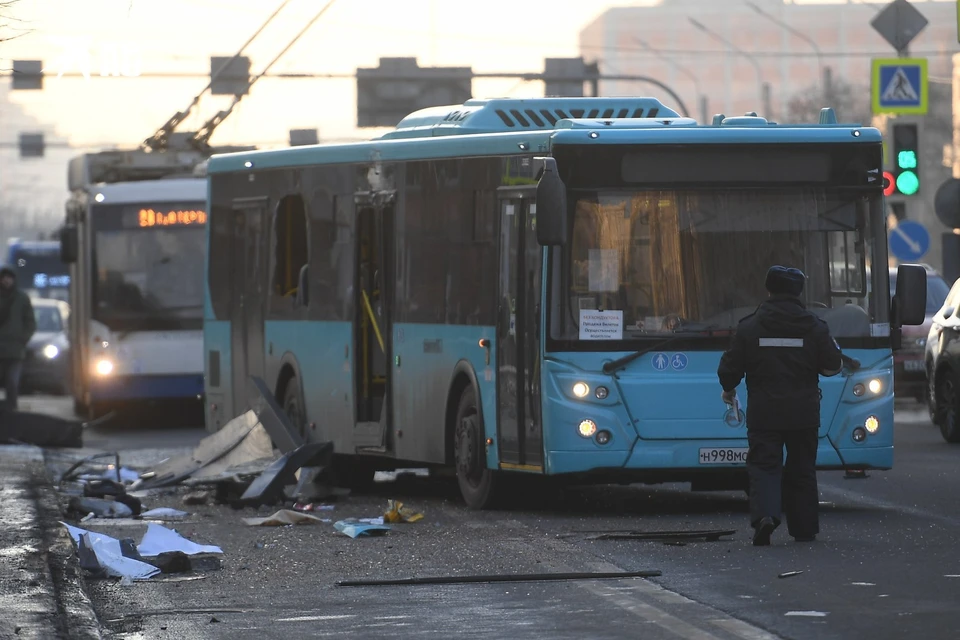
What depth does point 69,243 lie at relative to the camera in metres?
27.2

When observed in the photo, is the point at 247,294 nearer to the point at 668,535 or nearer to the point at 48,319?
the point at 668,535

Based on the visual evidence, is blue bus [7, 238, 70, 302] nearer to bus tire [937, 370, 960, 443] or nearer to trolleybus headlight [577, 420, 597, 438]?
bus tire [937, 370, 960, 443]

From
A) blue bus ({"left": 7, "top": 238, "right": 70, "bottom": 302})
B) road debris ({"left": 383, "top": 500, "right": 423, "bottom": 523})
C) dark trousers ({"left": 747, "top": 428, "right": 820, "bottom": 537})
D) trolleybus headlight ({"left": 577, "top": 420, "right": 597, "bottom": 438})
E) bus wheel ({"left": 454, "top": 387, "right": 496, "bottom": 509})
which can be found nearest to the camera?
dark trousers ({"left": 747, "top": 428, "right": 820, "bottom": 537})

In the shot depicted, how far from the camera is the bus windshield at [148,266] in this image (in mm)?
26094

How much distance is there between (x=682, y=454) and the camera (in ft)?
44.5

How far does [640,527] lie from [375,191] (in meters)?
4.23

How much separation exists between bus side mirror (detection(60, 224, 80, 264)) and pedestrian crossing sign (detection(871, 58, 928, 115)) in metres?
10.4

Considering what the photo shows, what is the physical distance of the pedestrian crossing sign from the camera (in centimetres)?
2795

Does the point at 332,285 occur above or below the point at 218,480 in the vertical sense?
above

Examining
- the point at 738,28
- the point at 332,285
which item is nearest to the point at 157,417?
the point at 332,285

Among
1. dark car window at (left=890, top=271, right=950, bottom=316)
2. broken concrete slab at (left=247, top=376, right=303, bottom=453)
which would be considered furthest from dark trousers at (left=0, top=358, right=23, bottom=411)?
dark car window at (left=890, top=271, right=950, bottom=316)

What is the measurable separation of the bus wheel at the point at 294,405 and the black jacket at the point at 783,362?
6.29m

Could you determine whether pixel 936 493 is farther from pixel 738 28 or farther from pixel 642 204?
pixel 738 28

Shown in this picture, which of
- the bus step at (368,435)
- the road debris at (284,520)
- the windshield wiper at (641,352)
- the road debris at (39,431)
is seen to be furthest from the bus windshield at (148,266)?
the windshield wiper at (641,352)
